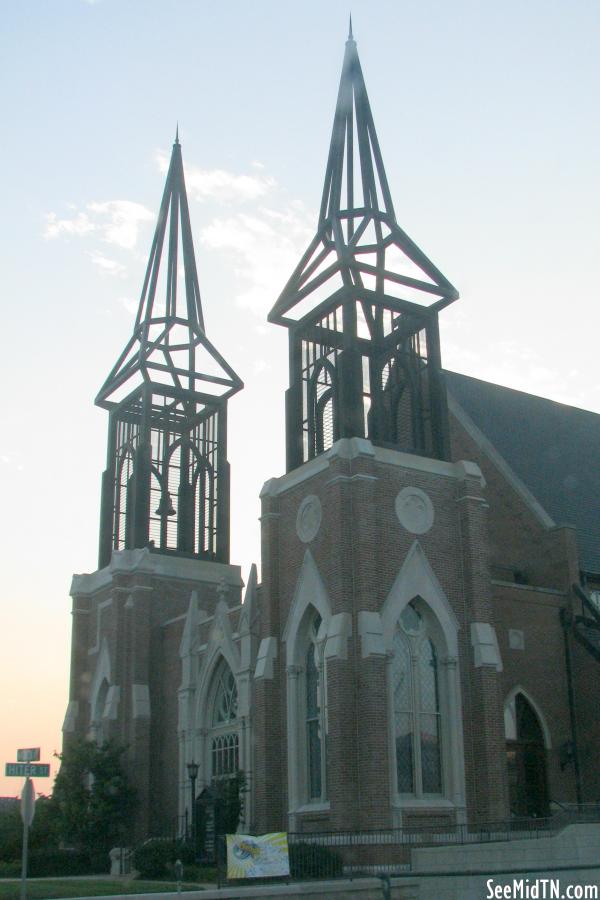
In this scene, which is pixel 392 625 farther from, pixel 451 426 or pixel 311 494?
pixel 451 426

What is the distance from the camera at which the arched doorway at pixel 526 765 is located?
28.8m

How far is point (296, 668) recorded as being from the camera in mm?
27281


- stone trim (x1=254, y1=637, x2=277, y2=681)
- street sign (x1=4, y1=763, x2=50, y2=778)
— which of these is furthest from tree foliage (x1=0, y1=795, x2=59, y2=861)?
street sign (x1=4, y1=763, x2=50, y2=778)

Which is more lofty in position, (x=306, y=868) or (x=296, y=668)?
(x=296, y=668)

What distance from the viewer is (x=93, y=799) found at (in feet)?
107

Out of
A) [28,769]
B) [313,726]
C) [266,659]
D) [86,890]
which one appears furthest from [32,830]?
[28,769]

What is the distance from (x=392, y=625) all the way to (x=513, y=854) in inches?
239

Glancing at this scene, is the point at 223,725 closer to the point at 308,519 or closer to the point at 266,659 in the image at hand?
the point at 266,659

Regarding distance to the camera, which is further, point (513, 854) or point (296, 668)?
point (296, 668)

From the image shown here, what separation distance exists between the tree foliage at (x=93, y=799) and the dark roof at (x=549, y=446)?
15428mm

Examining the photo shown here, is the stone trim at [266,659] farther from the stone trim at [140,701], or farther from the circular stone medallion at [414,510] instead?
the stone trim at [140,701]

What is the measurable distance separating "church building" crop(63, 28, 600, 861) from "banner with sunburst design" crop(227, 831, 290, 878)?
11.6 feet

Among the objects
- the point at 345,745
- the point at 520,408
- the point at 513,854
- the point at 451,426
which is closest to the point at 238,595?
the point at 451,426

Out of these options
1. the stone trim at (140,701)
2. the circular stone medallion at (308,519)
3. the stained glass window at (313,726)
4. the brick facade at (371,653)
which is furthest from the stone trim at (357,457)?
the stone trim at (140,701)
